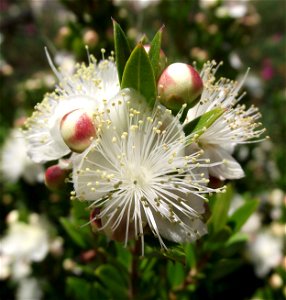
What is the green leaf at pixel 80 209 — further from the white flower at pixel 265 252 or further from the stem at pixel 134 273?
the white flower at pixel 265 252

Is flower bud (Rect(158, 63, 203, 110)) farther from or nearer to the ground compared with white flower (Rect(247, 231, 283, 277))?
farther from the ground

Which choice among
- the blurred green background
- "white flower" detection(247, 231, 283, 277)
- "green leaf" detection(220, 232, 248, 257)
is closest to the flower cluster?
the blurred green background

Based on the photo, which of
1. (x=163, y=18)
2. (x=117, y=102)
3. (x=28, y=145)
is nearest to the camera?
(x=117, y=102)

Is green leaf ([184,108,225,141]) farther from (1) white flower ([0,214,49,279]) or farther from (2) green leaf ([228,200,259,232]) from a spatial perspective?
(1) white flower ([0,214,49,279])

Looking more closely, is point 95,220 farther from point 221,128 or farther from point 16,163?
Result: point 16,163

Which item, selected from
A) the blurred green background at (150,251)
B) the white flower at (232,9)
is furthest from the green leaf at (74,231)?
the white flower at (232,9)

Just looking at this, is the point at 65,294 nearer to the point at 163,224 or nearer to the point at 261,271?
the point at 261,271

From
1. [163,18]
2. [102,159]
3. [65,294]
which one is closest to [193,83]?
[102,159]
